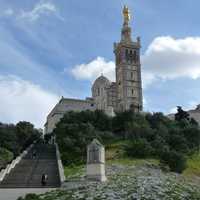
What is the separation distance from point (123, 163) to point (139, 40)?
77668 millimetres

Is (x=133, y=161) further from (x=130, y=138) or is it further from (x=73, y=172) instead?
(x=130, y=138)

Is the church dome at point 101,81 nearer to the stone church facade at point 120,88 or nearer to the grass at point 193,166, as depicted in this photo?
the stone church facade at point 120,88

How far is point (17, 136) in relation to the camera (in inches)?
2768

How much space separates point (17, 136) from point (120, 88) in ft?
144

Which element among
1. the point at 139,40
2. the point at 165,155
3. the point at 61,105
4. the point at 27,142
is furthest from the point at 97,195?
the point at 139,40

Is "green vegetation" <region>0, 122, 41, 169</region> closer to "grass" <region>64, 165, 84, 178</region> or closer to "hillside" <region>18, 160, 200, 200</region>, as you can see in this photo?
"grass" <region>64, 165, 84, 178</region>

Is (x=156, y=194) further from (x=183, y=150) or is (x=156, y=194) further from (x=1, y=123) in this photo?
(x=1, y=123)

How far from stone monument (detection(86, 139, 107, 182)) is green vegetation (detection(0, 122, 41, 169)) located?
100 feet

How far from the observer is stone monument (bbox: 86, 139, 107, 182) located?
2670 cm

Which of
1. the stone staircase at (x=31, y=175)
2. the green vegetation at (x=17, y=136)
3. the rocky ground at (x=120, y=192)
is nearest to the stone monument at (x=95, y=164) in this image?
the rocky ground at (x=120, y=192)

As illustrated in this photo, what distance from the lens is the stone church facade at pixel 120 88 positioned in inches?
Result: 4124

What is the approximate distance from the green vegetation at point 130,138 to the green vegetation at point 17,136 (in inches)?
268

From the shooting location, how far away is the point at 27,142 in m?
72.9

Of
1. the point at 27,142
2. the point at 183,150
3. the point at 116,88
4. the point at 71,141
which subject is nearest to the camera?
the point at 71,141
